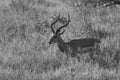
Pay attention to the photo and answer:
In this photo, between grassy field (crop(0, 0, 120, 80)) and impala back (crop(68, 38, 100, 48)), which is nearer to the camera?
grassy field (crop(0, 0, 120, 80))

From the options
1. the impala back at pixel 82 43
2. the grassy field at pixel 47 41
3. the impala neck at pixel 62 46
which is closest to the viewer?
the grassy field at pixel 47 41

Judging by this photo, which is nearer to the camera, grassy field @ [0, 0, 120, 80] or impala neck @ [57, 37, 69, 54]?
grassy field @ [0, 0, 120, 80]

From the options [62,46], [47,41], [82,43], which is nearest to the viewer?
[62,46]

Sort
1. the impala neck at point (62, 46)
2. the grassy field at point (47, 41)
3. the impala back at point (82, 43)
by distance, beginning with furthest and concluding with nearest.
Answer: the impala back at point (82, 43), the impala neck at point (62, 46), the grassy field at point (47, 41)

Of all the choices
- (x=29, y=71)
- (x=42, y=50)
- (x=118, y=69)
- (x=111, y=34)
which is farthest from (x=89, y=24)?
(x=29, y=71)

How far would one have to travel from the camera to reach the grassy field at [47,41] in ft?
24.3

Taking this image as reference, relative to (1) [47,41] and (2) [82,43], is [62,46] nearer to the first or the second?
(2) [82,43]

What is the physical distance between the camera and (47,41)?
33.7ft

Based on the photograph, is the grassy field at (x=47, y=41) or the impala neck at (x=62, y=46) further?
the impala neck at (x=62, y=46)

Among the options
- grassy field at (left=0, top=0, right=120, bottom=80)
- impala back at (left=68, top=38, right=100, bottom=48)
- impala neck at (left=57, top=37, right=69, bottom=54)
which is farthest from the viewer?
impala back at (left=68, top=38, right=100, bottom=48)

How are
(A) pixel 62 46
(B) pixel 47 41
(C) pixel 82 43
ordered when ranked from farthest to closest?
(B) pixel 47 41, (C) pixel 82 43, (A) pixel 62 46

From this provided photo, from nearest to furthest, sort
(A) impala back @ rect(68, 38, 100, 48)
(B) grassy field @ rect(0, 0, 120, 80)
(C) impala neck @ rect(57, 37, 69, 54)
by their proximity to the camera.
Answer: (B) grassy field @ rect(0, 0, 120, 80) → (C) impala neck @ rect(57, 37, 69, 54) → (A) impala back @ rect(68, 38, 100, 48)

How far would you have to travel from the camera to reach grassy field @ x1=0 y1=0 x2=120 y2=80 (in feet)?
24.3

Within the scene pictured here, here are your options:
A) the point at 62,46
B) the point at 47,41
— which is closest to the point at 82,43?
the point at 62,46
